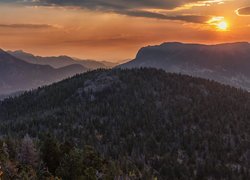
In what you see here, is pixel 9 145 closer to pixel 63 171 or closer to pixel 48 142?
pixel 48 142

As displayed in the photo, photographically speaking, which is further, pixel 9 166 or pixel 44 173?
pixel 44 173

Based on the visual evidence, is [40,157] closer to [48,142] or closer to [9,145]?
[48,142]

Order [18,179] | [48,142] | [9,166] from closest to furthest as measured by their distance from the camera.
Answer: [18,179] < [9,166] < [48,142]

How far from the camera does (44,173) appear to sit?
99.1 metres

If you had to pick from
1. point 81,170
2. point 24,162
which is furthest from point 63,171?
point 24,162

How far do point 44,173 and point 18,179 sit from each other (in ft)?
73.7

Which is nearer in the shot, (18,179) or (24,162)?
(18,179)

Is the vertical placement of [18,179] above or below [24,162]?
above

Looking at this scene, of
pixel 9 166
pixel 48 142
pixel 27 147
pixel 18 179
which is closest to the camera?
pixel 18 179

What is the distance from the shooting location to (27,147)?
108 meters

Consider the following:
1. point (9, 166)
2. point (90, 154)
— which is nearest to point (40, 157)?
point (90, 154)

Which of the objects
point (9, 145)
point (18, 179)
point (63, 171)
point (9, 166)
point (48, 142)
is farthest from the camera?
point (9, 145)

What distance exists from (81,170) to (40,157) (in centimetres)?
1941

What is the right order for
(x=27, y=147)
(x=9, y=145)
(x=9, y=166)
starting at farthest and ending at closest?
(x=9, y=145) → (x=27, y=147) → (x=9, y=166)
